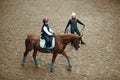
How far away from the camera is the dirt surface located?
7.94 meters

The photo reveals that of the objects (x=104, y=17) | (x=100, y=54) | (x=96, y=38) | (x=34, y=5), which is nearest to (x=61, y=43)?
(x=100, y=54)

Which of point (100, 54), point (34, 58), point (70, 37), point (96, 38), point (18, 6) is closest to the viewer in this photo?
point (70, 37)

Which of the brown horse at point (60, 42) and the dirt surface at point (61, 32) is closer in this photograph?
the brown horse at point (60, 42)

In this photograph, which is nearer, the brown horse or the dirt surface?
the brown horse

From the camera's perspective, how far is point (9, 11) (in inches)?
462

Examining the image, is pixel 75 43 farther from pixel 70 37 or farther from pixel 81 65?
pixel 81 65

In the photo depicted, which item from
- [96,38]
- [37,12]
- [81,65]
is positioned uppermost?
[37,12]

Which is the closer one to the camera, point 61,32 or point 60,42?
point 60,42

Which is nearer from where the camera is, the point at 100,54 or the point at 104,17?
the point at 100,54

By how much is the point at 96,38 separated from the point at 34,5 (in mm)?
3774

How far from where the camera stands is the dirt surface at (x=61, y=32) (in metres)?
7.94

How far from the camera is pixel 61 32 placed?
33.2ft

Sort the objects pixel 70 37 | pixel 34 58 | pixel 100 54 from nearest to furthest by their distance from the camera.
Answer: pixel 70 37, pixel 34 58, pixel 100 54

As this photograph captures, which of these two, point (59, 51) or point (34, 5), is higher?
point (34, 5)
